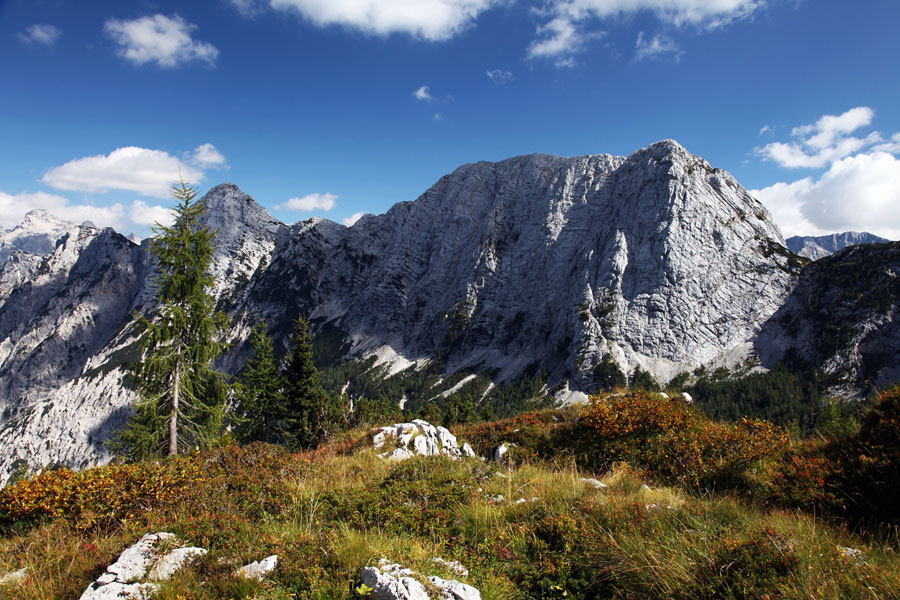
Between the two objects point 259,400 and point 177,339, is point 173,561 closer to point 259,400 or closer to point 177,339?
point 177,339

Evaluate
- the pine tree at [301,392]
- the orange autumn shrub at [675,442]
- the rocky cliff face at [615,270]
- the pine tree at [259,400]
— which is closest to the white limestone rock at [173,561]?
the orange autumn shrub at [675,442]

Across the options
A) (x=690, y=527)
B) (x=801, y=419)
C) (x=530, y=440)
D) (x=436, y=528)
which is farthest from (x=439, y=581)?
(x=801, y=419)

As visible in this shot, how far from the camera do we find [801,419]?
104m

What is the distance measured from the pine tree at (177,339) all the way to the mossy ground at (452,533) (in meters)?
10.4

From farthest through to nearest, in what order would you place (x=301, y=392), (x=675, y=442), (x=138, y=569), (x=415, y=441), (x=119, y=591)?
(x=301, y=392) < (x=415, y=441) < (x=675, y=442) < (x=138, y=569) < (x=119, y=591)

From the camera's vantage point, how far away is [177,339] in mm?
18781

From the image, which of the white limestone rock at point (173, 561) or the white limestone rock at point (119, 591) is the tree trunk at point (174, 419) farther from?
the white limestone rock at point (119, 591)

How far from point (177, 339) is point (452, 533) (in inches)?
701

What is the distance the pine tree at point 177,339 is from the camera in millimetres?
18375

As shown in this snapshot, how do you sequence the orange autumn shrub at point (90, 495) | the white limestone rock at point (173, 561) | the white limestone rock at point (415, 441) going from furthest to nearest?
1. the white limestone rock at point (415, 441)
2. the orange autumn shrub at point (90, 495)
3. the white limestone rock at point (173, 561)

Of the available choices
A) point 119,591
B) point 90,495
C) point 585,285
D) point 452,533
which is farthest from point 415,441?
point 585,285

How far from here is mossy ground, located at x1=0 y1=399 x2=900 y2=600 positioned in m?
4.73

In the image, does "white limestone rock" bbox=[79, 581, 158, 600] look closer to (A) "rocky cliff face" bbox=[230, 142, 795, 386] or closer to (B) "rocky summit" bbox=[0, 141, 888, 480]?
(B) "rocky summit" bbox=[0, 141, 888, 480]

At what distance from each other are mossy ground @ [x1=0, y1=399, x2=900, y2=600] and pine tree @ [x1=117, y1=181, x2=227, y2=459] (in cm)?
1041
